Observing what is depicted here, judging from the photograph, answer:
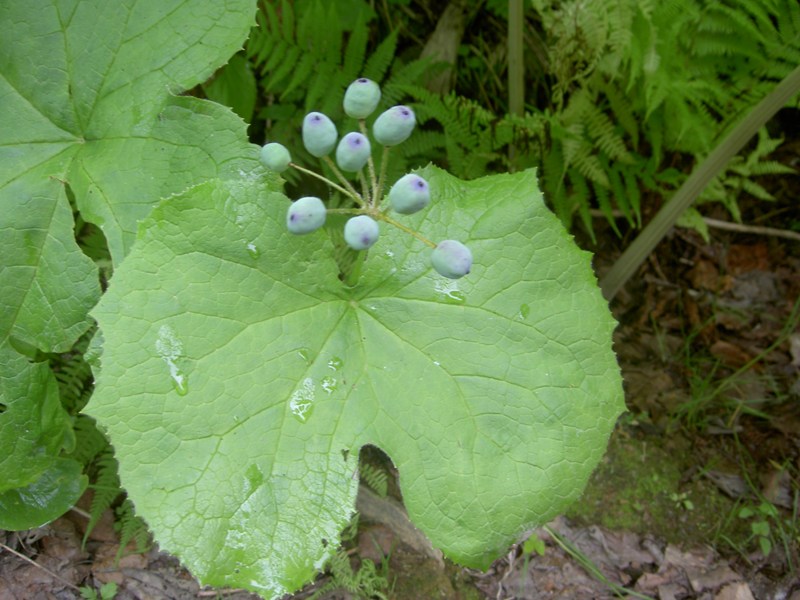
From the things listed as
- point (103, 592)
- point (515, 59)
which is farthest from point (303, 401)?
point (515, 59)

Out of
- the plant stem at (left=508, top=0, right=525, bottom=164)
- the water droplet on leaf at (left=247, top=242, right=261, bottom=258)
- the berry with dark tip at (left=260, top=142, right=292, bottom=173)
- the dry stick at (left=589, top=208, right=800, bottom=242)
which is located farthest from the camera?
the dry stick at (left=589, top=208, right=800, bottom=242)

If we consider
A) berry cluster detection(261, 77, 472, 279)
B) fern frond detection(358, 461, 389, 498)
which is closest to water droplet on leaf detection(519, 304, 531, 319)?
berry cluster detection(261, 77, 472, 279)

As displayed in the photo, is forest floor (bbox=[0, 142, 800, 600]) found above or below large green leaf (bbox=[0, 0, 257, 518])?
below

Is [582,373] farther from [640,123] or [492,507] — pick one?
[640,123]

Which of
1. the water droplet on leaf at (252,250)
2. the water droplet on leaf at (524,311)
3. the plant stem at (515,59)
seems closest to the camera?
the water droplet on leaf at (252,250)

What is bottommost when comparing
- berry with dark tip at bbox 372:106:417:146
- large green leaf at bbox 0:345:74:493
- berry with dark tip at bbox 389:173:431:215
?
large green leaf at bbox 0:345:74:493

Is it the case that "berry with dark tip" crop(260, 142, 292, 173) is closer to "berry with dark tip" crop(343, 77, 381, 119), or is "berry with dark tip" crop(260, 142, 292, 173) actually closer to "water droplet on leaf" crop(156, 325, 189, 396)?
"berry with dark tip" crop(343, 77, 381, 119)

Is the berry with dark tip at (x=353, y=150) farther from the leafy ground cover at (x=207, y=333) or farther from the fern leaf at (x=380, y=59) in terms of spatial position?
the fern leaf at (x=380, y=59)

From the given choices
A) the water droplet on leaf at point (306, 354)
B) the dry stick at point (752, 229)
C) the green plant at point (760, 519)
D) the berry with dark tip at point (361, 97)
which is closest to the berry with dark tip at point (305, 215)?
the berry with dark tip at point (361, 97)
